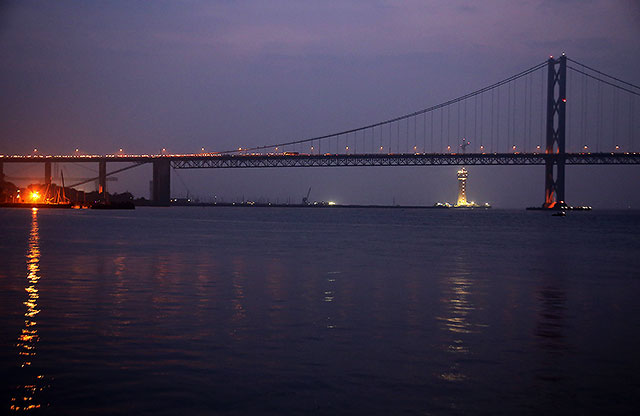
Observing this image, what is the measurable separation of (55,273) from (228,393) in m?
11.0

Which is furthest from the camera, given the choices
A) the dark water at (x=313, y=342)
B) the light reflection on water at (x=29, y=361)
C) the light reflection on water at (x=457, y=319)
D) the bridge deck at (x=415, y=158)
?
the bridge deck at (x=415, y=158)

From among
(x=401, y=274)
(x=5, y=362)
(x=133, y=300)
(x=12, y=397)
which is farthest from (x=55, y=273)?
(x=12, y=397)

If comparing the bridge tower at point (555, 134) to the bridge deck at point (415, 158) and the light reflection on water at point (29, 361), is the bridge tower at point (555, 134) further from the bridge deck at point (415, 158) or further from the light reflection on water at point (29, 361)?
the light reflection on water at point (29, 361)

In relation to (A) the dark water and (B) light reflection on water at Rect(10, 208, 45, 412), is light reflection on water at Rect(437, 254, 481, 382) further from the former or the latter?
(B) light reflection on water at Rect(10, 208, 45, 412)

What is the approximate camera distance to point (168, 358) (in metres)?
7.35

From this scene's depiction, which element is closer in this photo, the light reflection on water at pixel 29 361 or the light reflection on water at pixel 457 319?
the light reflection on water at pixel 29 361

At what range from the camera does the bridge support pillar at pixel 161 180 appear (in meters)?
91.7

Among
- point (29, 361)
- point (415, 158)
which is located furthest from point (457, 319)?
point (415, 158)

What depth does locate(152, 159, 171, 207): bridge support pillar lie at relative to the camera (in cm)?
9169

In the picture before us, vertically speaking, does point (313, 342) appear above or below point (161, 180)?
below

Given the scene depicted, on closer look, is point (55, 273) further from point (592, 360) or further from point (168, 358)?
point (592, 360)

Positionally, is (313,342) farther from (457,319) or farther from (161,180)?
(161,180)

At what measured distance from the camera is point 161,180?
308 feet

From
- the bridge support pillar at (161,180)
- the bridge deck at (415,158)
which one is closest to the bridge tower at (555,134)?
the bridge deck at (415,158)
